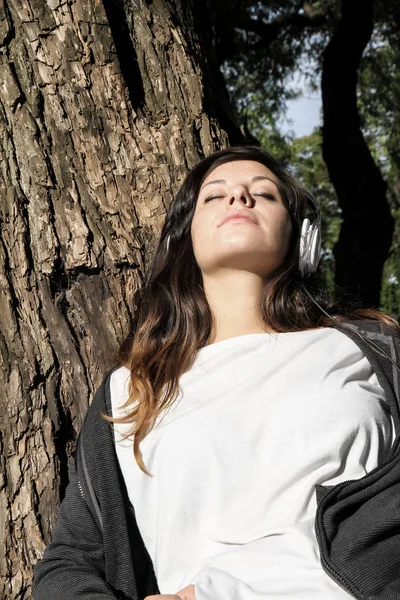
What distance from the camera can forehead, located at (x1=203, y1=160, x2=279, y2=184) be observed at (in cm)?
302

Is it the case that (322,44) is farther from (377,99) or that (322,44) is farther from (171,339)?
(171,339)

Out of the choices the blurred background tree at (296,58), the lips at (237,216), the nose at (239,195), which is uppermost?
the blurred background tree at (296,58)

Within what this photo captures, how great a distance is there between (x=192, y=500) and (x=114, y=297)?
0.92 m

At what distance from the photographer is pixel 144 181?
10.2ft

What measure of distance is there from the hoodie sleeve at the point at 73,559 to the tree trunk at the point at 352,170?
5947 mm

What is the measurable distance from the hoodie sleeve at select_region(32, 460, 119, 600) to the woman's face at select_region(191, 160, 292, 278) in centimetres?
97

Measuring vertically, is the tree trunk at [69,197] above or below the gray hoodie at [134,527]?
above

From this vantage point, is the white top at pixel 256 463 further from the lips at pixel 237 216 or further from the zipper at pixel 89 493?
the lips at pixel 237 216

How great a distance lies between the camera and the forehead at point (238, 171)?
9.90 feet

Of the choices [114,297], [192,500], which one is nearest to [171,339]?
[114,297]

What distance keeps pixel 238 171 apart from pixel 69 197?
686mm

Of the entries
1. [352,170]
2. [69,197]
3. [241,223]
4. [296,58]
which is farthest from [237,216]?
[296,58]

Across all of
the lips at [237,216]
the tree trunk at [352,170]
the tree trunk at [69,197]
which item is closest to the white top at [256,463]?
the tree trunk at [69,197]

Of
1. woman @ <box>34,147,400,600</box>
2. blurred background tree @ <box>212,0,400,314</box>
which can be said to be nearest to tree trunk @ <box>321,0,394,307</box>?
blurred background tree @ <box>212,0,400,314</box>
